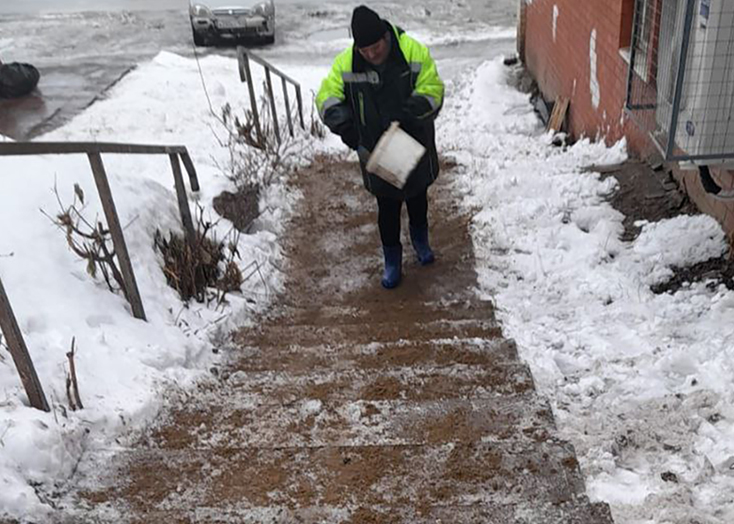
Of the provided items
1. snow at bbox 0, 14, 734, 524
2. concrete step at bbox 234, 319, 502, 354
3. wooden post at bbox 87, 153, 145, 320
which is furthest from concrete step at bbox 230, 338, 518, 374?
wooden post at bbox 87, 153, 145, 320

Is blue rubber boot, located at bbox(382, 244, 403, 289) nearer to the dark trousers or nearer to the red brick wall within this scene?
the dark trousers

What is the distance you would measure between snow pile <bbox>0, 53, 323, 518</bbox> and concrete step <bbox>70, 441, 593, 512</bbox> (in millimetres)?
225

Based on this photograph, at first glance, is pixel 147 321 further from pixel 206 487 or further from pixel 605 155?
pixel 605 155

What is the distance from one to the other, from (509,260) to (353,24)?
6.56 feet

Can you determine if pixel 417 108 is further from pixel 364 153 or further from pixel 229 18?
pixel 229 18

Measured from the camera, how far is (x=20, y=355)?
2.67 metres

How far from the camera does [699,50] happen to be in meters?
3.60

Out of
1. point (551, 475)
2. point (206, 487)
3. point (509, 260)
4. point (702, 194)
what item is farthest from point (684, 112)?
point (206, 487)

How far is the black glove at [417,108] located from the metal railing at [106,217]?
1430mm

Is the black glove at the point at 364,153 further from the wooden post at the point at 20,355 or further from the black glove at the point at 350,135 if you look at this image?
the wooden post at the point at 20,355

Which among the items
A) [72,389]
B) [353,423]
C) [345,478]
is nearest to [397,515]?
[345,478]

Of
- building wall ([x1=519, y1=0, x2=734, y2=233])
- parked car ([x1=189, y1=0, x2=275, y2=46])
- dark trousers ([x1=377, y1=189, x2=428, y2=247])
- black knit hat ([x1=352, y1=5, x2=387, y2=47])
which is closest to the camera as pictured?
black knit hat ([x1=352, y1=5, x2=387, y2=47])

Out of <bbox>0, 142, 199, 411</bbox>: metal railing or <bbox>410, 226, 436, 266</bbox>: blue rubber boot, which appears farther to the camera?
<bbox>410, 226, 436, 266</bbox>: blue rubber boot

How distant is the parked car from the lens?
13844 mm
